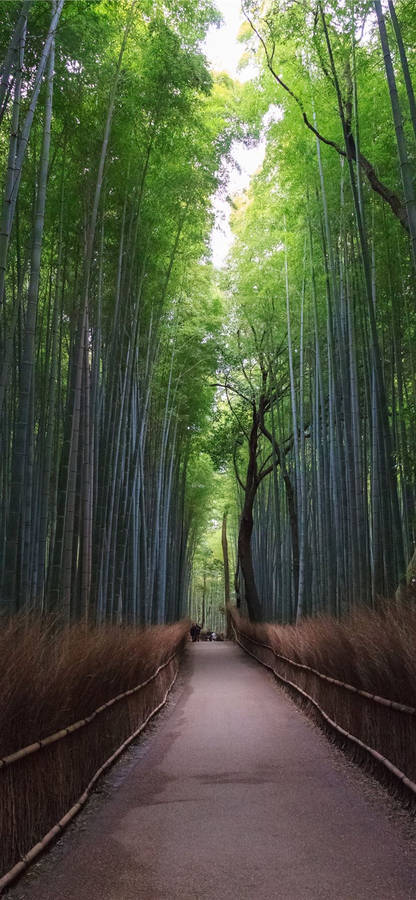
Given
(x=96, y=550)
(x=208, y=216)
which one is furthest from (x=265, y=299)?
(x=96, y=550)

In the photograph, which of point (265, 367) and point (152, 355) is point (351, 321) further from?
point (265, 367)

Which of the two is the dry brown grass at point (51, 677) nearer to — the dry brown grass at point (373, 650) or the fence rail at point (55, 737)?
the fence rail at point (55, 737)

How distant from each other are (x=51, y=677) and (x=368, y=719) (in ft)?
5.43

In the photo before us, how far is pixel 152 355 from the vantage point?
272 inches

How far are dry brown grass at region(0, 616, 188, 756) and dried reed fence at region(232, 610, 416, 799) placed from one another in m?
1.31

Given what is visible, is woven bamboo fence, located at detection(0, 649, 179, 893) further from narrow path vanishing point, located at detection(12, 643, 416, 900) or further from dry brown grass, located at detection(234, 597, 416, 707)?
dry brown grass, located at detection(234, 597, 416, 707)

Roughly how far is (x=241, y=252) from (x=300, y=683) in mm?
6703

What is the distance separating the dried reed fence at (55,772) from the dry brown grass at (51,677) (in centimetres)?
2

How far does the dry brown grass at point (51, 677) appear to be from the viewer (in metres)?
1.97

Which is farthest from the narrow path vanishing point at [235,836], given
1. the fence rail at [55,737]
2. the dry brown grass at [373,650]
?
the dry brown grass at [373,650]

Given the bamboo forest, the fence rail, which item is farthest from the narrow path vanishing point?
the fence rail

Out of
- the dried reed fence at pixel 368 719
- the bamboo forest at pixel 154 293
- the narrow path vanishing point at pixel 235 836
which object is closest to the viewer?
the narrow path vanishing point at pixel 235 836

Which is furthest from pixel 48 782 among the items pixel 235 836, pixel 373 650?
pixel 373 650

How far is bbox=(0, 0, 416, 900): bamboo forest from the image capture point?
3.02 metres
